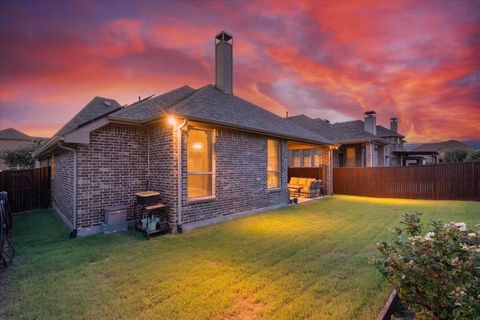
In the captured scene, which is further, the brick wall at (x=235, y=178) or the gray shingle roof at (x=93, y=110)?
the gray shingle roof at (x=93, y=110)

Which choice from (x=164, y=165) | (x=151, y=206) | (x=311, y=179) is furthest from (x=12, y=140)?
(x=311, y=179)

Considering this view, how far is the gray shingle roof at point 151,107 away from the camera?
7.02 meters

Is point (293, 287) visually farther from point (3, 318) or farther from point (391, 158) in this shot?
point (391, 158)

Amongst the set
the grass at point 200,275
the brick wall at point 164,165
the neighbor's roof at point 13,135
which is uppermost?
the neighbor's roof at point 13,135

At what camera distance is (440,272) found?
2.05 metres

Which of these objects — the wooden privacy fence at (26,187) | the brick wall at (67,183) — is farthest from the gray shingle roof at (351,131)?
the wooden privacy fence at (26,187)

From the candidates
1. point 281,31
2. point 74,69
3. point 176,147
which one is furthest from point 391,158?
point 74,69

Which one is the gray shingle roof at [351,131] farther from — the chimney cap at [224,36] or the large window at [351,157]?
the chimney cap at [224,36]

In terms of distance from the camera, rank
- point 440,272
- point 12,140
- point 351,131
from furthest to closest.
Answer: point 12,140
point 351,131
point 440,272

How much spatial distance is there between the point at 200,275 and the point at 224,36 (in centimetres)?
1055

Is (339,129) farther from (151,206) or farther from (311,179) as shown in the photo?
(151,206)

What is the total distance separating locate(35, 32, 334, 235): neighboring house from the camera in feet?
21.1

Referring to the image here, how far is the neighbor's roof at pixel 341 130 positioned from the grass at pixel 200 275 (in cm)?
1373

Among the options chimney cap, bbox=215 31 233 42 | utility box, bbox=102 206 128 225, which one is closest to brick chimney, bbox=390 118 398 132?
chimney cap, bbox=215 31 233 42
